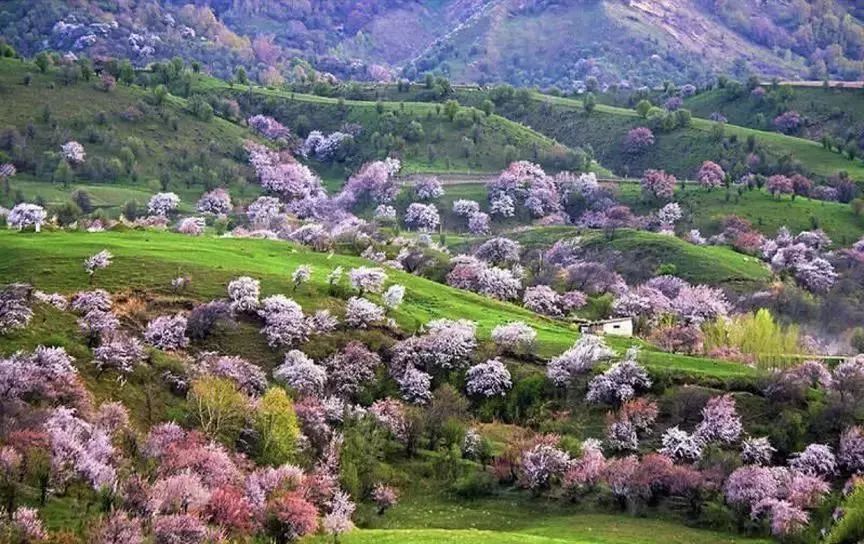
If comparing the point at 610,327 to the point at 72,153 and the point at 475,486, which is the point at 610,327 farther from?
the point at 72,153

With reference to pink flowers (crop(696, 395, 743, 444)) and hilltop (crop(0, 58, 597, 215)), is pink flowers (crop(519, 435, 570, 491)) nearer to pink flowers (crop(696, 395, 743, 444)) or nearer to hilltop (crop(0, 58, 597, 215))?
pink flowers (crop(696, 395, 743, 444))

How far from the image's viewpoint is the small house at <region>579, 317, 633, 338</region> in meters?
87.0

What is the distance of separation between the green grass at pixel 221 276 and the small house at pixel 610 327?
235cm

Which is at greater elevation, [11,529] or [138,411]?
[11,529]

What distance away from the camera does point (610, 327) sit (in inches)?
3484

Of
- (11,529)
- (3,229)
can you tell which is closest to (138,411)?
(11,529)

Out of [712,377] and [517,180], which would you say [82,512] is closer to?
[712,377]

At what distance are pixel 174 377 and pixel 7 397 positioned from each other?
38.8ft

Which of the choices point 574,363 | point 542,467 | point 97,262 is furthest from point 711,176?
point 542,467

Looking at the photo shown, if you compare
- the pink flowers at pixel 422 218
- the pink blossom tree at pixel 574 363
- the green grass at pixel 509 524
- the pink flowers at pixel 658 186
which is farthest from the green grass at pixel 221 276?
the pink flowers at pixel 658 186

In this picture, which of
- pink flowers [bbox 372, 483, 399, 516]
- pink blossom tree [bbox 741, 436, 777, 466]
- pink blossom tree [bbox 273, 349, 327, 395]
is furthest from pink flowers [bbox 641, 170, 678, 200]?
pink flowers [bbox 372, 483, 399, 516]

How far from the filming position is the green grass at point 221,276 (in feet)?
243

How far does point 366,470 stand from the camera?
192 ft

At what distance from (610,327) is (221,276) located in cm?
3190
